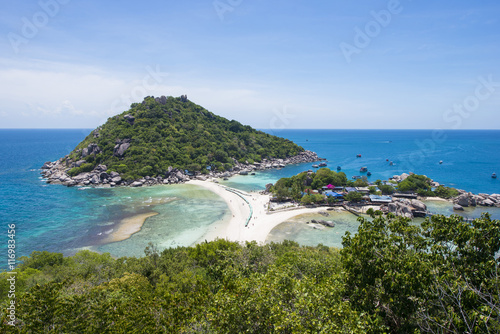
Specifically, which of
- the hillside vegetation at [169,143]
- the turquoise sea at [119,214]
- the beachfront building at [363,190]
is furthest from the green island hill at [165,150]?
A: the beachfront building at [363,190]

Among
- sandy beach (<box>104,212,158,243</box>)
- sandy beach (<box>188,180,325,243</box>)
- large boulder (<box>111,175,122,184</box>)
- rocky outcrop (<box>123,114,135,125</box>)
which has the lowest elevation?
sandy beach (<box>188,180,325,243</box>)

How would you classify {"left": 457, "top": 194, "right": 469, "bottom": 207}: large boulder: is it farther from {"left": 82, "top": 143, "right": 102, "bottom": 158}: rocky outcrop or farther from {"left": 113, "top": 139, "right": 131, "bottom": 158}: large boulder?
{"left": 82, "top": 143, "right": 102, "bottom": 158}: rocky outcrop

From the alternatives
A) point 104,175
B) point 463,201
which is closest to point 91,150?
point 104,175

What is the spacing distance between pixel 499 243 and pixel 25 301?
63.6ft

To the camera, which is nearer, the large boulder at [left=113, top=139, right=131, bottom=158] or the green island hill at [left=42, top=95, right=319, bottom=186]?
the green island hill at [left=42, top=95, right=319, bottom=186]

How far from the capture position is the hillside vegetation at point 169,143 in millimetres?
74188

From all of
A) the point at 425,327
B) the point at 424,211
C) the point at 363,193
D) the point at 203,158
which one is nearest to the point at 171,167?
the point at 203,158

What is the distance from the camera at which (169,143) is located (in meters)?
85.8

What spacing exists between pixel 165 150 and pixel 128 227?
46523 millimetres

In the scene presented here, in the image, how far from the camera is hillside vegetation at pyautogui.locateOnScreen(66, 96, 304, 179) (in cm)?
7419

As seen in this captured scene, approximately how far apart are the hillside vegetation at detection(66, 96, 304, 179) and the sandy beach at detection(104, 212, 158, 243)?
28574 millimetres

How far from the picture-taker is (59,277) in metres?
20.2

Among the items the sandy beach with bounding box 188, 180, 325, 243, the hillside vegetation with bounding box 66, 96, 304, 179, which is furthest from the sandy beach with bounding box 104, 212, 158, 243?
the hillside vegetation with bounding box 66, 96, 304, 179

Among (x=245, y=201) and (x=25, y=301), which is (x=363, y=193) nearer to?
(x=245, y=201)
